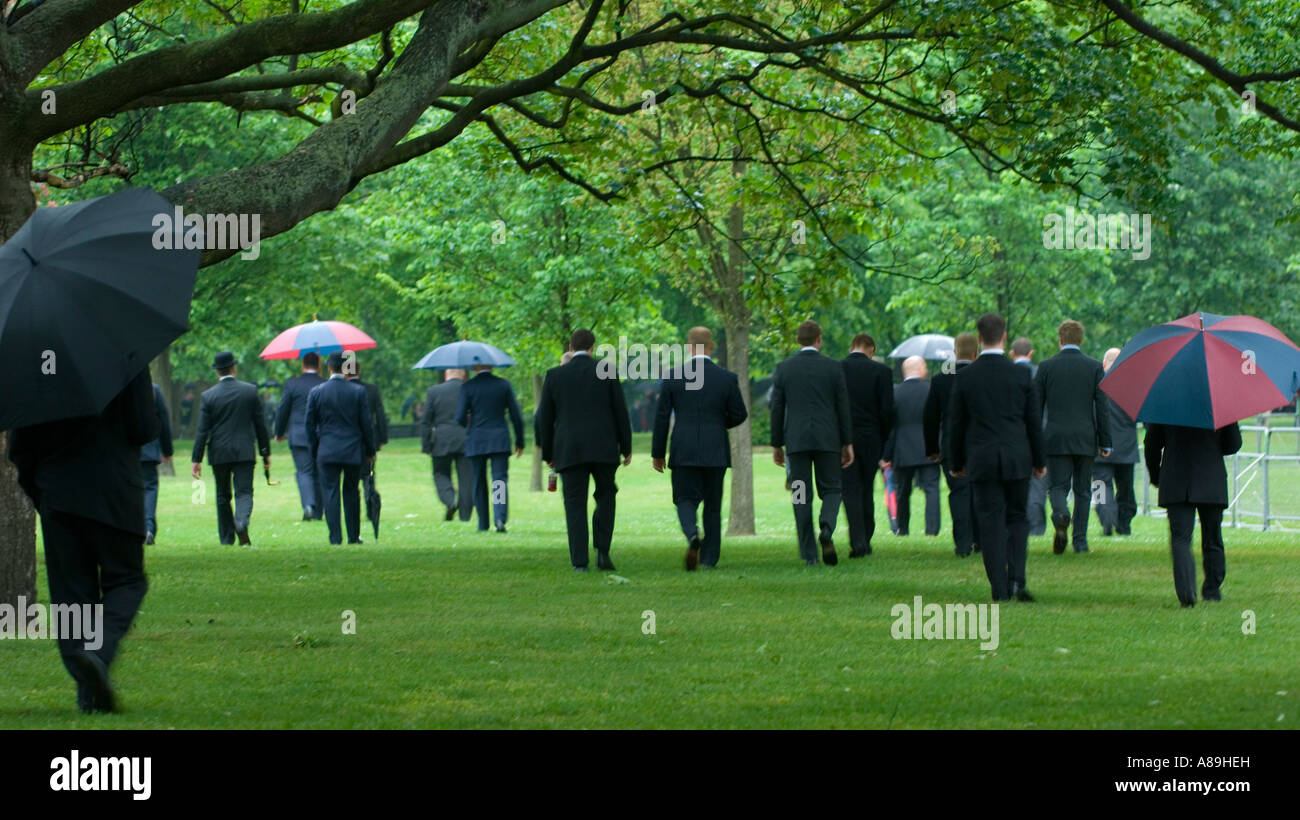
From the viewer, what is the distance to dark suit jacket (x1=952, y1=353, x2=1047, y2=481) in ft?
40.8

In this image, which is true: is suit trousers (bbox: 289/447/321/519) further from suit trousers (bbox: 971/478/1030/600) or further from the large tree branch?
suit trousers (bbox: 971/478/1030/600)

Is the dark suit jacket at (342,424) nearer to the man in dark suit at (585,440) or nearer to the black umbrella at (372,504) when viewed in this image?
the black umbrella at (372,504)

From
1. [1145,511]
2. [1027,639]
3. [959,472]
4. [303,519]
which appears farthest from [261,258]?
[1027,639]

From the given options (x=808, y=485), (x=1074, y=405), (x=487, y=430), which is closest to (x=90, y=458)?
(x=808, y=485)

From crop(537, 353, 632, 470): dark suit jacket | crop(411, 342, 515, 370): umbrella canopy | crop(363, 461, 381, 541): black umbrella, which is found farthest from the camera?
crop(411, 342, 515, 370): umbrella canopy

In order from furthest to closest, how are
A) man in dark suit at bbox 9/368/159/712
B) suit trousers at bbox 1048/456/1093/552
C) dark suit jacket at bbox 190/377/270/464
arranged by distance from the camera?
1. dark suit jacket at bbox 190/377/270/464
2. suit trousers at bbox 1048/456/1093/552
3. man in dark suit at bbox 9/368/159/712

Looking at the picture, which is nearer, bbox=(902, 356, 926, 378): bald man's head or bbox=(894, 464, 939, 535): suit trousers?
bbox=(902, 356, 926, 378): bald man's head

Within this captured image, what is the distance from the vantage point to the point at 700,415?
Result: 15.6 m

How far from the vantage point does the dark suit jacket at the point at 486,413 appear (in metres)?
21.4

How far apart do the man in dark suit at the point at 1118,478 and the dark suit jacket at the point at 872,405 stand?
389 centimetres

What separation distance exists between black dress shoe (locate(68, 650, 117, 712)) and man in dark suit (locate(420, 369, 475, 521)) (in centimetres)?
1490

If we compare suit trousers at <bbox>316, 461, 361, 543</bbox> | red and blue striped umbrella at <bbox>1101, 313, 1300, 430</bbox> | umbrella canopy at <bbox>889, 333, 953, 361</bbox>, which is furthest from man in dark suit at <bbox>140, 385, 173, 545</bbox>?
umbrella canopy at <bbox>889, 333, 953, 361</bbox>

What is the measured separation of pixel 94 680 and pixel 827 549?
8803 millimetres
